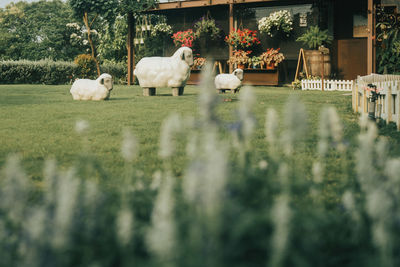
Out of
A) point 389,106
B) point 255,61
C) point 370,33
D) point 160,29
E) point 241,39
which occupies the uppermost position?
point 160,29

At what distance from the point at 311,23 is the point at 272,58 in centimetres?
277

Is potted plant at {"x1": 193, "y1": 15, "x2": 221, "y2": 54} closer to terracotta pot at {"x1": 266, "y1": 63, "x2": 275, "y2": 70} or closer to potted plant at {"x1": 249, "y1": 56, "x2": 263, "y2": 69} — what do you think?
potted plant at {"x1": 249, "y1": 56, "x2": 263, "y2": 69}

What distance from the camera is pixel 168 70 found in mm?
12297

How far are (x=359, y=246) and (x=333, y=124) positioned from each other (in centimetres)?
56

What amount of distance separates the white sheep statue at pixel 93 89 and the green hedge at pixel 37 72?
41.5ft

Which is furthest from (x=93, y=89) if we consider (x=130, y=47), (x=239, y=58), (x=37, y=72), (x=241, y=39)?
(x=37, y=72)

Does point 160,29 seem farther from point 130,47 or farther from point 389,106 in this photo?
point 389,106

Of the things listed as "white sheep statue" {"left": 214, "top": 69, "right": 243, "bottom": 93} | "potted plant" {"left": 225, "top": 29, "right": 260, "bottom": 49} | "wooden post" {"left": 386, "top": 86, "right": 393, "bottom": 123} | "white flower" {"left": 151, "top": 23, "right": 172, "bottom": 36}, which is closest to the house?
"potted plant" {"left": 225, "top": 29, "right": 260, "bottom": 49}

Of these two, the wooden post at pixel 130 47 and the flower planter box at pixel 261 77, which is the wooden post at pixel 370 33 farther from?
the wooden post at pixel 130 47

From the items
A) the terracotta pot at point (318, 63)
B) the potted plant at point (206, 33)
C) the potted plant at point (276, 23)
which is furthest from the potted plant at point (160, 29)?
the terracotta pot at point (318, 63)

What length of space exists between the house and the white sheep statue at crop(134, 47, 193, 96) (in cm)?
753

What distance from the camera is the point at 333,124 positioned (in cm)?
171

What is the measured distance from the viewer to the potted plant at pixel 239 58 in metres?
19.1

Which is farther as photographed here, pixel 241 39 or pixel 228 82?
pixel 241 39
